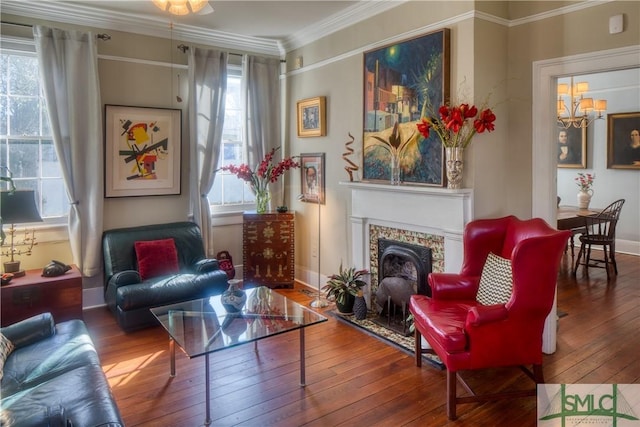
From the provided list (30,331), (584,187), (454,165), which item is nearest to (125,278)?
(30,331)

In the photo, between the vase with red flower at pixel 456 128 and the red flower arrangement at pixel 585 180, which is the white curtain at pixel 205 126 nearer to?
the vase with red flower at pixel 456 128

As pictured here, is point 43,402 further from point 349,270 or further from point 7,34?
point 7,34

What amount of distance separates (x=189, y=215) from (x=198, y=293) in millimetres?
1196

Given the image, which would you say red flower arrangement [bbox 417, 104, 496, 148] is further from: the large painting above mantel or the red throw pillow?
the red throw pillow

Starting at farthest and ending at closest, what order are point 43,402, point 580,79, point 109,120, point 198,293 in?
point 580,79 → point 109,120 → point 198,293 → point 43,402

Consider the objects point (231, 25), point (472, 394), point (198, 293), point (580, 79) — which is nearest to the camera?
point (472, 394)

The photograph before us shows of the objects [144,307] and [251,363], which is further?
[144,307]

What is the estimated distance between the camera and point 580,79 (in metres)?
7.33

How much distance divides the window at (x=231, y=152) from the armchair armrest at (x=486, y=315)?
353 cm

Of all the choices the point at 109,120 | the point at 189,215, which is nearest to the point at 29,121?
the point at 109,120

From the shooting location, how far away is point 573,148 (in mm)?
7457

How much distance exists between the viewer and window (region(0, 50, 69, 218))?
13.3ft

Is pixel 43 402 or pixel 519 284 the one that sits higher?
pixel 519 284

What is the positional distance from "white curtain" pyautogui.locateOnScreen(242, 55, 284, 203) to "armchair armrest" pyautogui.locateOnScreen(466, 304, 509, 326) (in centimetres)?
334
